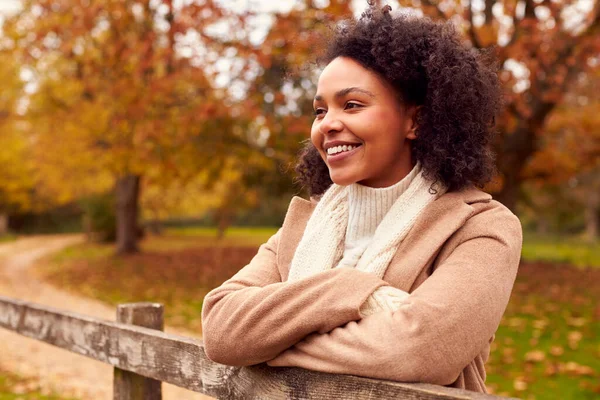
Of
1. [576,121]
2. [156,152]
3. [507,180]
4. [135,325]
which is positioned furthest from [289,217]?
[576,121]

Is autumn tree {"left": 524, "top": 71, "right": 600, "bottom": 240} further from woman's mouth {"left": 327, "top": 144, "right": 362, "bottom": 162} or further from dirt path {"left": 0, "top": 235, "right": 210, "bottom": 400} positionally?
woman's mouth {"left": 327, "top": 144, "right": 362, "bottom": 162}

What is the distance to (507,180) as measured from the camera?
32.4ft

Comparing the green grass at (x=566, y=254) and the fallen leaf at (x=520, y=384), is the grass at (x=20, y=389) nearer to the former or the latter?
the fallen leaf at (x=520, y=384)

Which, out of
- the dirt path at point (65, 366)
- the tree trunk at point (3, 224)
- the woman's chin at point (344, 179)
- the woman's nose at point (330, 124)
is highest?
the woman's nose at point (330, 124)

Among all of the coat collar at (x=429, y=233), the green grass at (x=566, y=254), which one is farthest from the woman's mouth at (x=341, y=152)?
the green grass at (x=566, y=254)

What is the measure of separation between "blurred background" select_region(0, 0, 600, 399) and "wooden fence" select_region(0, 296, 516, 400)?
79cm

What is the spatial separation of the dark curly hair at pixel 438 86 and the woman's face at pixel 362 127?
0.10 ft

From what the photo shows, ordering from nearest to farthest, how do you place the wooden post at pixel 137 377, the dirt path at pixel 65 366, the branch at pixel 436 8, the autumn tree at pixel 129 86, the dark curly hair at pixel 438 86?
the dark curly hair at pixel 438 86, the wooden post at pixel 137 377, the dirt path at pixel 65 366, the branch at pixel 436 8, the autumn tree at pixel 129 86

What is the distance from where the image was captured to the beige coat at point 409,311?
1370 millimetres

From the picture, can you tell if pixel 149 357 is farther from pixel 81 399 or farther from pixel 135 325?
pixel 81 399

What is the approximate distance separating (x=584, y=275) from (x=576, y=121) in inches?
127

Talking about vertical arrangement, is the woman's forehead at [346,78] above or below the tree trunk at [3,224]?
above

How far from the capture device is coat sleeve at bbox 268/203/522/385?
4.46 feet

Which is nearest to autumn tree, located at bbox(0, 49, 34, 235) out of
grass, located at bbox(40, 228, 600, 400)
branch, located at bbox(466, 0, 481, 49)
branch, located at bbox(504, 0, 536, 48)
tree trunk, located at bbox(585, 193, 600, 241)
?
grass, located at bbox(40, 228, 600, 400)
